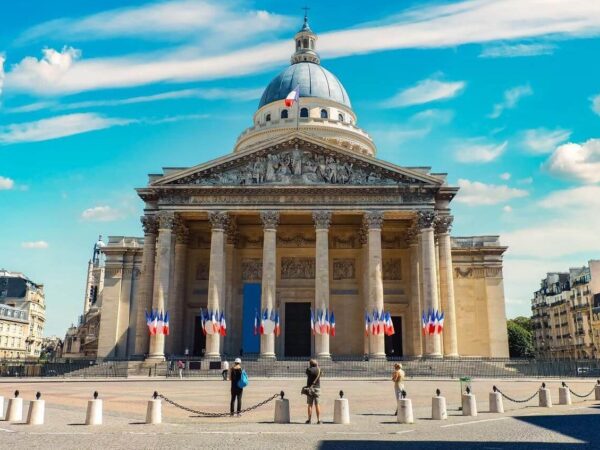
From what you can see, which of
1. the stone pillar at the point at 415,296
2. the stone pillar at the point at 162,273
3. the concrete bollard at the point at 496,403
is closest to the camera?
the concrete bollard at the point at 496,403

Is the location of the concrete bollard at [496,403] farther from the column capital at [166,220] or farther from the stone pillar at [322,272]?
the column capital at [166,220]

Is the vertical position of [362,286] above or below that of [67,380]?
above

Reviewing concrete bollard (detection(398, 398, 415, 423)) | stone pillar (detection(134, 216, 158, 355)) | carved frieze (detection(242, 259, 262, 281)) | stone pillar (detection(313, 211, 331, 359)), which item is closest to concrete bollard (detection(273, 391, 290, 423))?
concrete bollard (detection(398, 398, 415, 423))

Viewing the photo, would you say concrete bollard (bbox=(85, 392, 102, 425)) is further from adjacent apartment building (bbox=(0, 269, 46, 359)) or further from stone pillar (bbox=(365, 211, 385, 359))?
adjacent apartment building (bbox=(0, 269, 46, 359))

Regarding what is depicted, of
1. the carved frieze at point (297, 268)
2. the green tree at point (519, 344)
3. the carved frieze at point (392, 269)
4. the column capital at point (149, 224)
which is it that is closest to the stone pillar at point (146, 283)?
the column capital at point (149, 224)

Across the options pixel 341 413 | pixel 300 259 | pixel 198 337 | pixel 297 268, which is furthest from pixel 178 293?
pixel 341 413

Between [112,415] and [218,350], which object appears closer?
[112,415]

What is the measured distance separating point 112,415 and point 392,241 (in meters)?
36.5

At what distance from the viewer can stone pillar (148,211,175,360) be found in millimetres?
40562

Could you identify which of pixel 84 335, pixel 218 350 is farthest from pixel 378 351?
pixel 84 335

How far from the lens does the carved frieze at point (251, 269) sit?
48906 millimetres

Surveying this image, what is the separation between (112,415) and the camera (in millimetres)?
16281

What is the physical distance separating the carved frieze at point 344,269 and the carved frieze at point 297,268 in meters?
2.06

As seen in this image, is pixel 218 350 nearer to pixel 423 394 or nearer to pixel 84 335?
pixel 423 394
